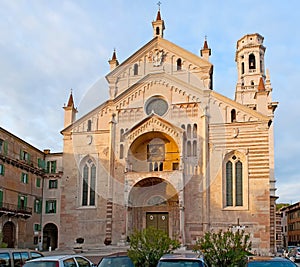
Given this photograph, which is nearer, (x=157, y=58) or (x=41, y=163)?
(x=157, y=58)

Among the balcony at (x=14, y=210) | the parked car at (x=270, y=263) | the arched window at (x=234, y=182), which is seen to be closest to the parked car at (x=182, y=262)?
the parked car at (x=270, y=263)

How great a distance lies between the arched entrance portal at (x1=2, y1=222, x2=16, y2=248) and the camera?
122 ft

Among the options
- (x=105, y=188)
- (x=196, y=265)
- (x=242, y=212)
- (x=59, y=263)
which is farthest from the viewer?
(x=105, y=188)

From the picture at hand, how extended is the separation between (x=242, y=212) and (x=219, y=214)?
77.9 inches

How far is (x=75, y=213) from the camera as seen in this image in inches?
1601

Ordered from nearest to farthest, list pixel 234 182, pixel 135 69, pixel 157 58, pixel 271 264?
pixel 271 264 < pixel 234 182 < pixel 157 58 < pixel 135 69

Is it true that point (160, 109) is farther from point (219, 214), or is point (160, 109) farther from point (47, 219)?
point (47, 219)

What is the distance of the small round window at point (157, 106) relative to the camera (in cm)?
4094

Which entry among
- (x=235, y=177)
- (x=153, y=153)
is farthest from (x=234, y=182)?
(x=153, y=153)

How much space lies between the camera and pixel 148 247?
1538 cm

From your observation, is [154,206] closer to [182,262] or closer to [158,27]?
[158,27]

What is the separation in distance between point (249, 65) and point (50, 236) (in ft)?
115

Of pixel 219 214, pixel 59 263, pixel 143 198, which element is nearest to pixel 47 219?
pixel 143 198

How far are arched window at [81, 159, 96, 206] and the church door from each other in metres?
5.55
